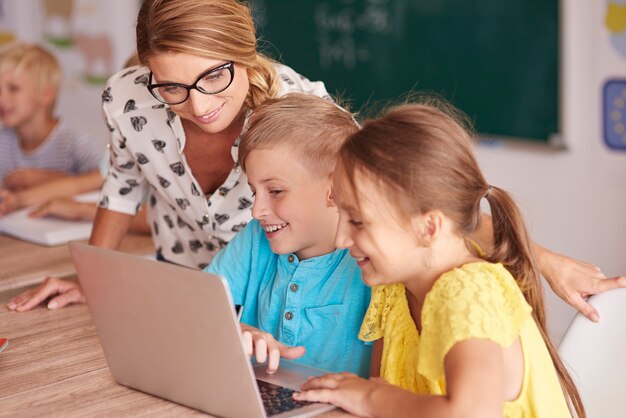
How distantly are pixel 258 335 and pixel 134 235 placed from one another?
43.6 inches

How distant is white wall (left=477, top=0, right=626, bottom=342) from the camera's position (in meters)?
3.10

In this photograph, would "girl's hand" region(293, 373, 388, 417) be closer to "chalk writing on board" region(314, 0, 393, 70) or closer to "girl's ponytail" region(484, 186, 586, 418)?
"girl's ponytail" region(484, 186, 586, 418)

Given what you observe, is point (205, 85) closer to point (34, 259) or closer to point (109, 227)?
point (109, 227)

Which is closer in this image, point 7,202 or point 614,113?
point 7,202

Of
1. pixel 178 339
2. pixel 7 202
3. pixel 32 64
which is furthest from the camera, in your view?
pixel 32 64

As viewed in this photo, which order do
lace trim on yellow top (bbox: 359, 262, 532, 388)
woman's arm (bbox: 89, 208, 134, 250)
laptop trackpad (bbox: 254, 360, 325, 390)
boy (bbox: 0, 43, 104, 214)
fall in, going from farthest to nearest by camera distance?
boy (bbox: 0, 43, 104, 214) → woman's arm (bbox: 89, 208, 134, 250) → laptop trackpad (bbox: 254, 360, 325, 390) → lace trim on yellow top (bbox: 359, 262, 532, 388)

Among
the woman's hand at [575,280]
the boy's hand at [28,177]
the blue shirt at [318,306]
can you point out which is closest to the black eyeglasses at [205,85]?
the blue shirt at [318,306]

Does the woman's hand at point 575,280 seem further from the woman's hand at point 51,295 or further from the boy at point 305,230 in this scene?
the woman's hand at point 51,295

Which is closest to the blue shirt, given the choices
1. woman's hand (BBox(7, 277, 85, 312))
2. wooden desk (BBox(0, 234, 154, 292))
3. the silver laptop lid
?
the silver laptop lid

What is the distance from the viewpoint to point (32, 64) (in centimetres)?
356

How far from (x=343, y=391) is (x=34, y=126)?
253cm

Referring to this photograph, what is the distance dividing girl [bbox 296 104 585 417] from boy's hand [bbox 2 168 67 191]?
7.11ft

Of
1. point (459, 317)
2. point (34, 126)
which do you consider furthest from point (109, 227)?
point (34, 126)

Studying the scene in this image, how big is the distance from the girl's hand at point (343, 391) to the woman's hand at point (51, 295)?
0.73 meters
